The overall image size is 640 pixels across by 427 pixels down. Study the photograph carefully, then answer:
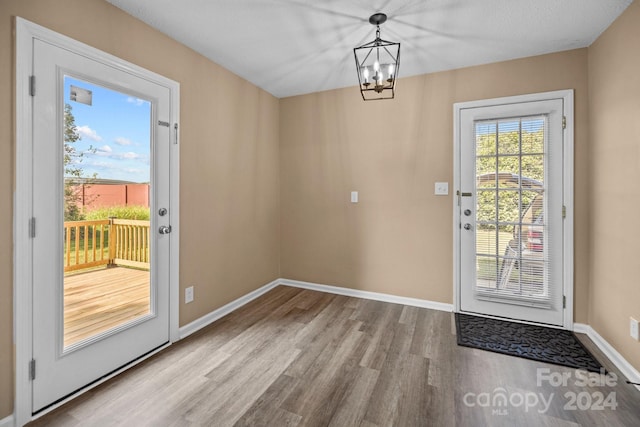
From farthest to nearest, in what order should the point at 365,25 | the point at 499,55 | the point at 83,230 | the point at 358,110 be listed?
1. the point at 358,110
2. the point at 499,55
3. the point at 365,25
4. the point at 83,230

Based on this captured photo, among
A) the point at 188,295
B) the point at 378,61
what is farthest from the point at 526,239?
the point at 188,295

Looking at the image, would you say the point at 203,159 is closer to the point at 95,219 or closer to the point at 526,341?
the point at 95,219

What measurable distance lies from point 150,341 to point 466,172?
3187 mm

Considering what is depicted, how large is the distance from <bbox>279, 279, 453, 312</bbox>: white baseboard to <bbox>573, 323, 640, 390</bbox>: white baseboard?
1.07m

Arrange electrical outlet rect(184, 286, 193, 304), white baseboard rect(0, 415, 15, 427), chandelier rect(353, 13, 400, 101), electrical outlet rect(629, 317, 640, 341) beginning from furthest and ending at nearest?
electrical outlet rect(184, 286, 193, 304) → chandelier rect(353, 13, 400, 101) → electrical outlet rect(629, 317, 640, 341) → white baseboard rect(0, 415, 15, 427)

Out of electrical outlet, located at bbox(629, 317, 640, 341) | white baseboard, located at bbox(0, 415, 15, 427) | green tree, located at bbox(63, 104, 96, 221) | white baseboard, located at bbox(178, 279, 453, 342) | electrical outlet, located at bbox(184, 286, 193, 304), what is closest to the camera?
white baseboard, located at bbox(0, 415, 15, 427)

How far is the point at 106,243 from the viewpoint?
192cm

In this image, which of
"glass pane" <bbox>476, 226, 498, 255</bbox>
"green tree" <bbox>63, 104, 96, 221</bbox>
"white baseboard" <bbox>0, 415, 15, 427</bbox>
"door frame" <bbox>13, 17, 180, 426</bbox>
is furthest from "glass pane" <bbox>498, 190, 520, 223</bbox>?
"white baseboard" <bbox>0, 415, 15, 427</bbox>

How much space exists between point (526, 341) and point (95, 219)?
3387mm

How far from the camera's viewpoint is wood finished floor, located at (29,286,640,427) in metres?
1.61

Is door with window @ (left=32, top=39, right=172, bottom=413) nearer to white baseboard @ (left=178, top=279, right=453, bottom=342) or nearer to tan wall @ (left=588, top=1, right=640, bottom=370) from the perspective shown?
white baseboard @ (left=178, top=279, right=453, bottom=342)

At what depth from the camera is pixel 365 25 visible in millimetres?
2232

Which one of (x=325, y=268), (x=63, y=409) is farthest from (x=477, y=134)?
(x=63, y=409)

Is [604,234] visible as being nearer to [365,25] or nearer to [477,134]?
[477,134]
